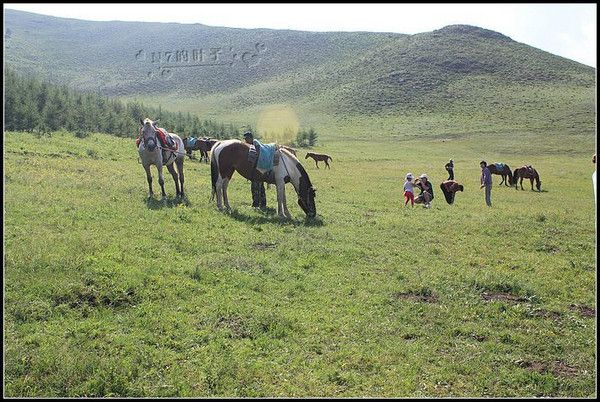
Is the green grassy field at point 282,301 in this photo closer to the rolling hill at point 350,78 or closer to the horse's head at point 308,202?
→ the horse's head at point 308,202

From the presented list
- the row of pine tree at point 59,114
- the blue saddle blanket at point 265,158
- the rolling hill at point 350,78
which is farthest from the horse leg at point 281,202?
the rolling hill at point 350,78

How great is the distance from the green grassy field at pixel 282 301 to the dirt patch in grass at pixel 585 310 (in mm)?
26

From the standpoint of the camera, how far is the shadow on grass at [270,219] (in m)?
15.1

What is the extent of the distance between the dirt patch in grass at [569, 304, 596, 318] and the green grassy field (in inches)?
1.0

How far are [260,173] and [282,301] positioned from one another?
793 centimetres

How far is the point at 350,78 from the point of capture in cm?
14225

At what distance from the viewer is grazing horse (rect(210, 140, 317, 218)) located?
16188 millimetres

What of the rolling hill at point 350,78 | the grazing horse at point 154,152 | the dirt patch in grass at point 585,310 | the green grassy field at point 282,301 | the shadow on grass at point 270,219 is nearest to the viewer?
the green grassy field at point 282,301

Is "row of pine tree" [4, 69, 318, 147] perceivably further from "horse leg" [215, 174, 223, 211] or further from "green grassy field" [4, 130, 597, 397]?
"horse leg" [215, 174, 223, 211]

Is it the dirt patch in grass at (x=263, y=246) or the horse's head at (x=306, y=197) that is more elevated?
the horse's head at (x=306, y=197)

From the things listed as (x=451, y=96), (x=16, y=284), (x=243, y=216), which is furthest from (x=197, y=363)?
(x=451, y=96)

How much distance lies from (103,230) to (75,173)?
10228mm

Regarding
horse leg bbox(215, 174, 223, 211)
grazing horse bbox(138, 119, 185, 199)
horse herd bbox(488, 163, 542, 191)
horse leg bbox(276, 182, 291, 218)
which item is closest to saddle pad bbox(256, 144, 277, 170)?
horse leg bbox(276, 182, 291, 218)

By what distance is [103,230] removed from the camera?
11.7 metres
